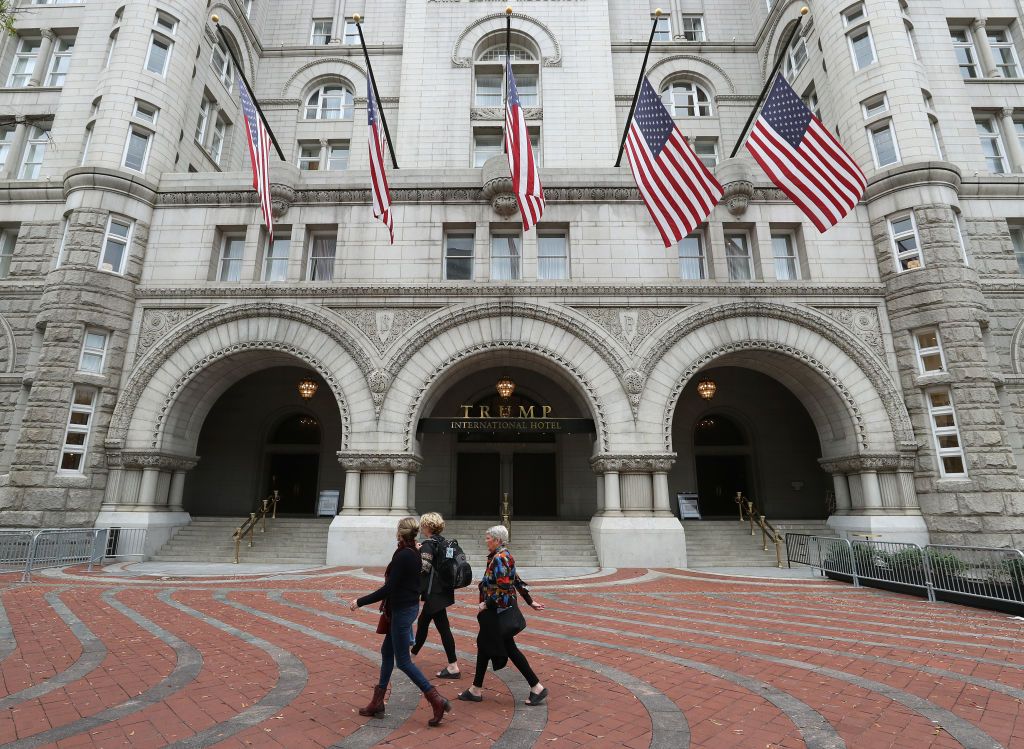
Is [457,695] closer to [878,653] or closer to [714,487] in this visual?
[878,653]

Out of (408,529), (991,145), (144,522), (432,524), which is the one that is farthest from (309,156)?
(991,145)

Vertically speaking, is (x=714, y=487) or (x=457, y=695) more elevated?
(x=714, y=487)

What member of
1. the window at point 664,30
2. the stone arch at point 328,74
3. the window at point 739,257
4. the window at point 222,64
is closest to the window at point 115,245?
the window at point 222,64

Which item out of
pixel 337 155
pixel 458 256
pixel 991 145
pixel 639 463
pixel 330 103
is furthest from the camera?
pixel 330 103

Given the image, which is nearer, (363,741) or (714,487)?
(363,741)

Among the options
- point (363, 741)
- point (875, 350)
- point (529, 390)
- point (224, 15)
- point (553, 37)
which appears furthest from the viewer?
point (553, 37)

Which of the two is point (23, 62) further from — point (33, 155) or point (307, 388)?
point (307, 388)

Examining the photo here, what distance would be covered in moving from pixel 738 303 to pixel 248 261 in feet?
54.7

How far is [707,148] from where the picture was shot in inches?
1080

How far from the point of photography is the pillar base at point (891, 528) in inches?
607

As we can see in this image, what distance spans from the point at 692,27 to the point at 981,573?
30.2m

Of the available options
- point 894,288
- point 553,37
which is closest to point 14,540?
point 894,288

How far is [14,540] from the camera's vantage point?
49.0 ft

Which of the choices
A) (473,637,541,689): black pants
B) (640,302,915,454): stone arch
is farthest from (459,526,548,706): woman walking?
(640,302,915,454): stone arch
